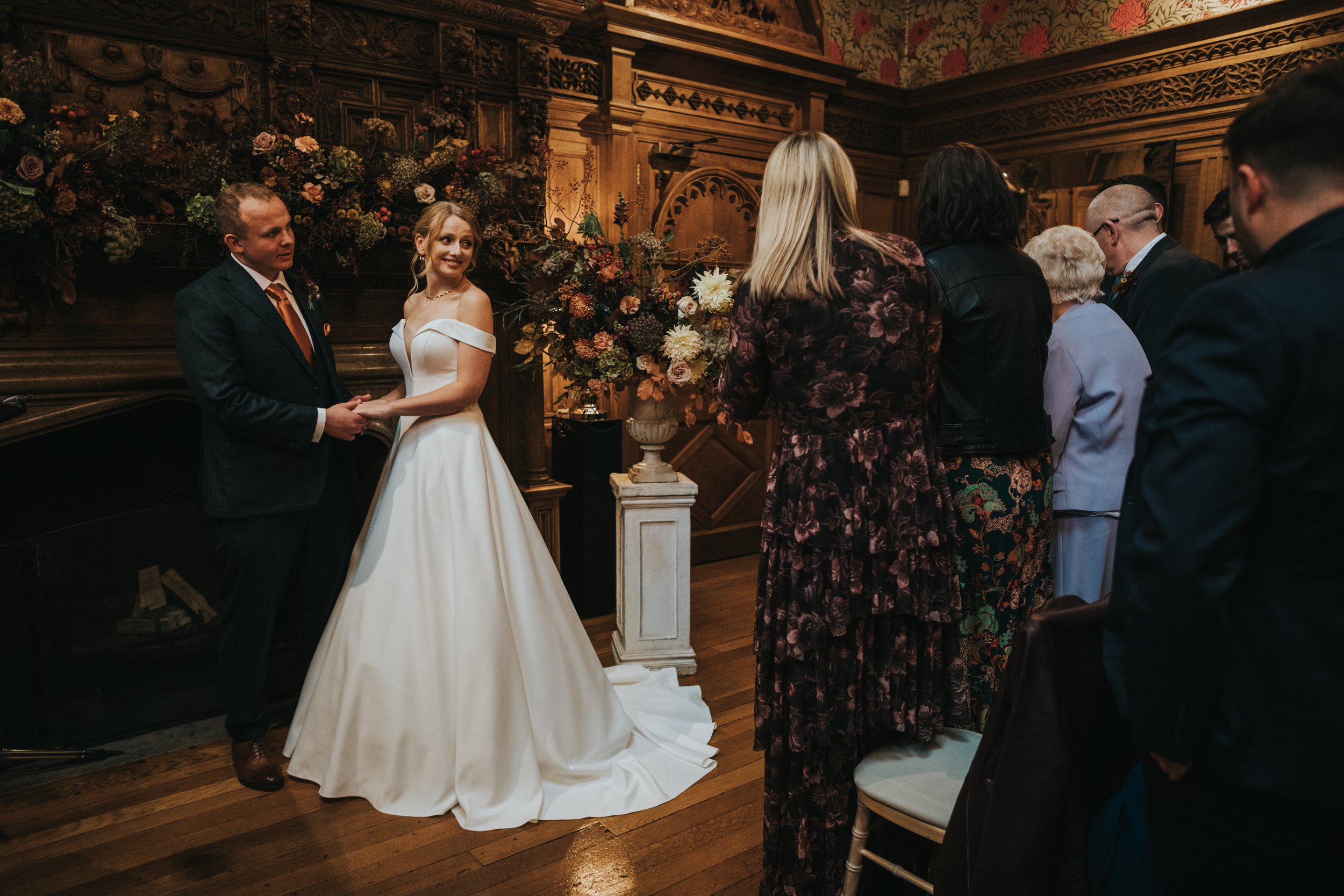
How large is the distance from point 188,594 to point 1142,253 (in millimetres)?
3960

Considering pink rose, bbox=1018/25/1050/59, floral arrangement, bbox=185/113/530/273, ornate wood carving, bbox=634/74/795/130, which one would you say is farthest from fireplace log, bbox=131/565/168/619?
pink rose, bbox=1018/25/1050/59

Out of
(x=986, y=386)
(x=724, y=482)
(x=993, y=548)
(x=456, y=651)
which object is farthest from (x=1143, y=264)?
(x=724, y=482)

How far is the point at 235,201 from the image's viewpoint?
9.02 ft

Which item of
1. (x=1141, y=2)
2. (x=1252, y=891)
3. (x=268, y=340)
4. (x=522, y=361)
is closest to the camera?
(x=1252, y=891)

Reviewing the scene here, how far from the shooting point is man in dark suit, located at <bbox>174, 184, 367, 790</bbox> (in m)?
2.72

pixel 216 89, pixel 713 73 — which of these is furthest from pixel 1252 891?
pixel 713 73

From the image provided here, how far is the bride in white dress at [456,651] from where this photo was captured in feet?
8.55

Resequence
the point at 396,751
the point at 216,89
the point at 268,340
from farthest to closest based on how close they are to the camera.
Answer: the point at 216,89, the point at 268,340, the point at 396,751

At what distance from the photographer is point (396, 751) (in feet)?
8.61

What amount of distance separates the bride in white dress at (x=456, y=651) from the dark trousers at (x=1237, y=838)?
1783 millimetres

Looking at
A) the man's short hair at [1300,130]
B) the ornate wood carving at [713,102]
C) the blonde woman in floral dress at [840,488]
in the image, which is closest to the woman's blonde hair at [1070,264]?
the blonde woman in floral dress at [840,488]

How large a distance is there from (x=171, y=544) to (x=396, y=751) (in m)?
1.55

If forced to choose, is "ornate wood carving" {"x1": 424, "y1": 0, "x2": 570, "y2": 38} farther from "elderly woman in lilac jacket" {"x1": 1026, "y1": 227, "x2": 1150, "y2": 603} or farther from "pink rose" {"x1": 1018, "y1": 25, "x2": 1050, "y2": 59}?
"pink rose" {"x1": 1018, "y1": 25, "x2": 1050, "y2": 59}

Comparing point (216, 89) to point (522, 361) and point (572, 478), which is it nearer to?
point (522, 361)
